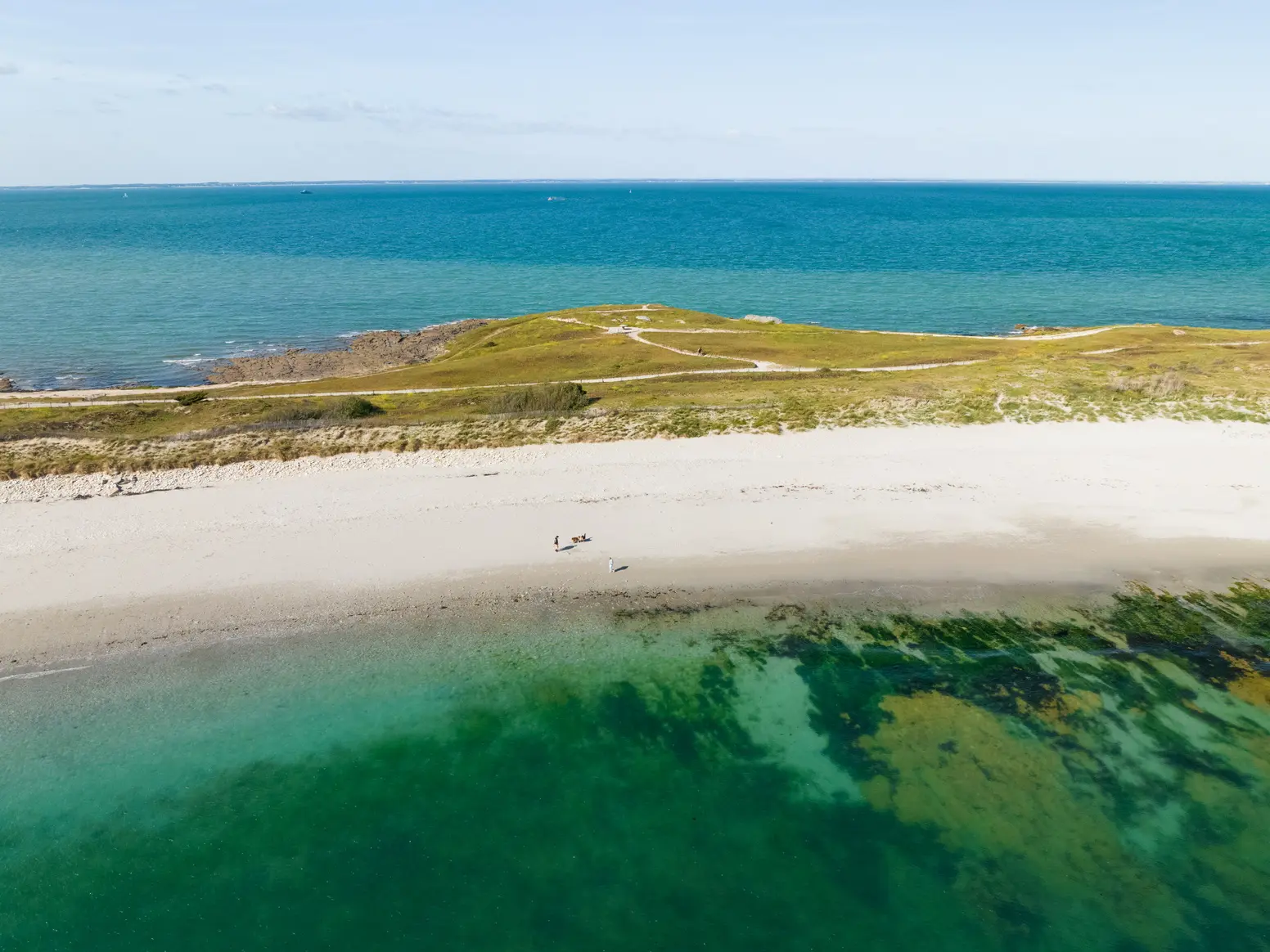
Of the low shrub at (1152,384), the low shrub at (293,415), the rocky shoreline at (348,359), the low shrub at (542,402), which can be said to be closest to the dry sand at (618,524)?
the low shrub at (1152,384)

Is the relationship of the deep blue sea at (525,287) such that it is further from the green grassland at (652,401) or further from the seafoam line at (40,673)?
the seafoam line at (40,673)

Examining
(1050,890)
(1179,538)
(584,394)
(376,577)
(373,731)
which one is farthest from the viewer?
(584,394)

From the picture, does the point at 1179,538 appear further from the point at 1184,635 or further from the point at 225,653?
the point at 225,653

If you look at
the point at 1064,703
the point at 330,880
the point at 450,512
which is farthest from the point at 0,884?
the point at 1064,703

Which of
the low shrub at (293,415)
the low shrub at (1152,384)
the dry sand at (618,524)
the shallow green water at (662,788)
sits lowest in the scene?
the shallow green water at (662,788)

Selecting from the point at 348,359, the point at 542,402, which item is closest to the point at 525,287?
the point at 348,359
